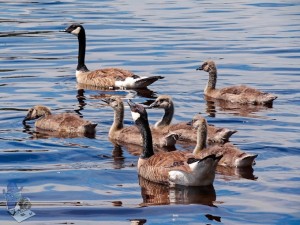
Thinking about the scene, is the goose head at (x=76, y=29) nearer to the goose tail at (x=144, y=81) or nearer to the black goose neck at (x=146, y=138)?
the goose tail at (x=144, y=81)

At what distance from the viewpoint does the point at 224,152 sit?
14398 millimetres

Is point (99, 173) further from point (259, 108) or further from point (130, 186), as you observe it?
point (259, 108)

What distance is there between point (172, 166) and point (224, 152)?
48.5 inches

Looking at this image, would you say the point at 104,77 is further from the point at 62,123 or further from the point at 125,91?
the point at 62,123

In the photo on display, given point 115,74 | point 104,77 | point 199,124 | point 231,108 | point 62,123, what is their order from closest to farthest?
1. point 199,124
2. point 62,123
3. point 231,108
4. point 115,74
5. point 104,77

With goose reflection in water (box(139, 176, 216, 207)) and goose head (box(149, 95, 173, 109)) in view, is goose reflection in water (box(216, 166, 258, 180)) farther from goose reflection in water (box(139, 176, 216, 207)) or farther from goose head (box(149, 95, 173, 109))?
goose head (box(149, 95, 173, 109))

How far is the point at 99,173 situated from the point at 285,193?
280cm

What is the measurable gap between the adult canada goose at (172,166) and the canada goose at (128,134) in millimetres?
1485

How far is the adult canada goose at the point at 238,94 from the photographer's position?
19.4 metres

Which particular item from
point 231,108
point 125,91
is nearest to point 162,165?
point 231,108

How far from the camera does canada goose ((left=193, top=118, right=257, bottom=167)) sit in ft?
46.4

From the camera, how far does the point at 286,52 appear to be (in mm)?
27047

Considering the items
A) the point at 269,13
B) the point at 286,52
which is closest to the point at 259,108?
the point at 286,52

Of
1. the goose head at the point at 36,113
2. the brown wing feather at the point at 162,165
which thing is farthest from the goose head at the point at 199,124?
the goose head at the point at 36,113
